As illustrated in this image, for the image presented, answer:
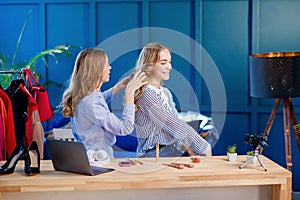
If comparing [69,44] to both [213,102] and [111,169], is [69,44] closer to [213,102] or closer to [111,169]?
[213,102]

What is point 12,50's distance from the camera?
14.0 ft

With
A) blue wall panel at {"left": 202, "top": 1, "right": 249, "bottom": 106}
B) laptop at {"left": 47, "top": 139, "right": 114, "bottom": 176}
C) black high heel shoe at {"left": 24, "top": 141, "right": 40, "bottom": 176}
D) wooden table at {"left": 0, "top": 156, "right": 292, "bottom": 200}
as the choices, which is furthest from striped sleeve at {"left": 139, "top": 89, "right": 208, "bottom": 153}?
blue wall panel at {"left": 202, "top": 1, "right": 249, "bottom": 106}

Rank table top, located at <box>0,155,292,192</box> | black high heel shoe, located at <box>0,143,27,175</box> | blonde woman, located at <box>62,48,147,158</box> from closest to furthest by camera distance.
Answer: table top, located at <box>0,155,292,192</box> → black high heel shoe, located at <box>0,143,27,175</box> → blonde woman, located at <box>62,48,147,158</box>

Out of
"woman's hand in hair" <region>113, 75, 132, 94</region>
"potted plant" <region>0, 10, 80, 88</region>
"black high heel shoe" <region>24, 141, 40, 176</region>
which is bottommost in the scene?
"black high heel shoe" <region>24, 141, 40, 176</region>

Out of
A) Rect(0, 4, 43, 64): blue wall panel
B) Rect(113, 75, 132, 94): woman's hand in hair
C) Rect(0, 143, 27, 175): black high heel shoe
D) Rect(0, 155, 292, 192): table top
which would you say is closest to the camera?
Rect(0, 155, 292, 192): table top

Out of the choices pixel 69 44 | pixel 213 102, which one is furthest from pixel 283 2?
pixel 69 44

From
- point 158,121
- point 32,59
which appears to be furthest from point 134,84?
point 32,59

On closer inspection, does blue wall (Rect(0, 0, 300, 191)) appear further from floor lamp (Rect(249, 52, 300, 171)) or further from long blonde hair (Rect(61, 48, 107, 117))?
long blonde hair (Rect(61, 48, 107, 117))

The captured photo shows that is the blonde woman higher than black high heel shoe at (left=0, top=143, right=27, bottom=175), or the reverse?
the blonde woman

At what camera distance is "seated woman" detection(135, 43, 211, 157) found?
83.1 inches

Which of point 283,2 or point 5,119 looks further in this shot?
point 283,2

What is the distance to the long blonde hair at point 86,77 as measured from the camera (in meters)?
2.08

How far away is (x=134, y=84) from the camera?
2.07m

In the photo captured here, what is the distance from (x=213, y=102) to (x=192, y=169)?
87.4 inches
